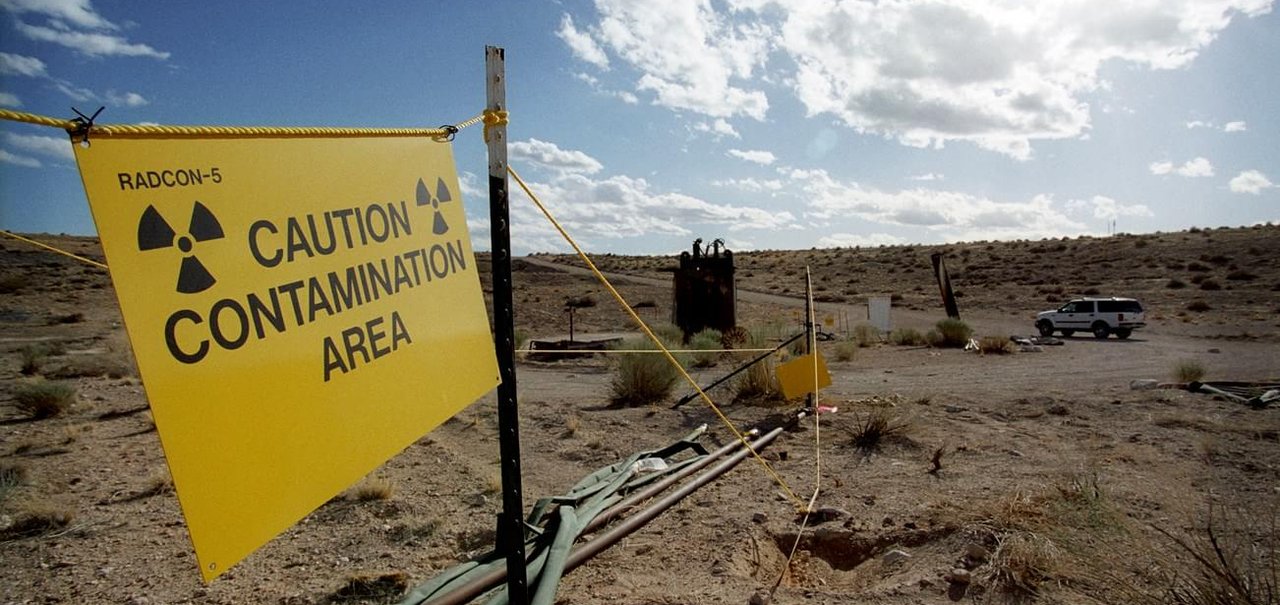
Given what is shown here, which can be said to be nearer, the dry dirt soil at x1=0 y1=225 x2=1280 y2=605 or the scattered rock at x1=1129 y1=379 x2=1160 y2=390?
the dry dirt soil at x1=0 y1=225 x2=1280 y2=605

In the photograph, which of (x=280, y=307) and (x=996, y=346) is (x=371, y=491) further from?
(x=996, y=346)

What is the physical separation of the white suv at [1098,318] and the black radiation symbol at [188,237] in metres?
28.4

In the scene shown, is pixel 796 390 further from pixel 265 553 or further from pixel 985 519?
pixel 265 553

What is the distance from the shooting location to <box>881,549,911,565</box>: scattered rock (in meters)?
4.53

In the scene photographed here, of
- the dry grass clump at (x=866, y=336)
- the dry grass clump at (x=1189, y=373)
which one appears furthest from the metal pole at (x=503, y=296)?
the dry grass clump at (x=866, y=336)

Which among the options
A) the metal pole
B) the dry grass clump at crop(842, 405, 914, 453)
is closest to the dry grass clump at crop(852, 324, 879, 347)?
the dry grass clump at crop(842, 405, 914, 453)

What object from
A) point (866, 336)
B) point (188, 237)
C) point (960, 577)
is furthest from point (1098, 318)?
point (188, 237)

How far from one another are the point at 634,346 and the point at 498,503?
1034 cm

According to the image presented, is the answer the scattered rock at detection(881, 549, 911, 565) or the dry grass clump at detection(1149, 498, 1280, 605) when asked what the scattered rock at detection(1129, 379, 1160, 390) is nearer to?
the dry grass clump at detection(1149, 498, 1280, 605)

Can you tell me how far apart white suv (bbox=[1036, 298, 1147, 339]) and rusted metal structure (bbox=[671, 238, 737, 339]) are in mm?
12849

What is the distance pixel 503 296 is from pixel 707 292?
61.1 feet

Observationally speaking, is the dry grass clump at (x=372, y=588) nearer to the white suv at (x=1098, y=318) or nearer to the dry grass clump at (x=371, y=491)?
the dry grass clump at (x=371, y=491)

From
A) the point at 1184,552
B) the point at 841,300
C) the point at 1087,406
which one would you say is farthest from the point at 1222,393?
the point at 841,300

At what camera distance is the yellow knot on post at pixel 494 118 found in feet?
9.13
